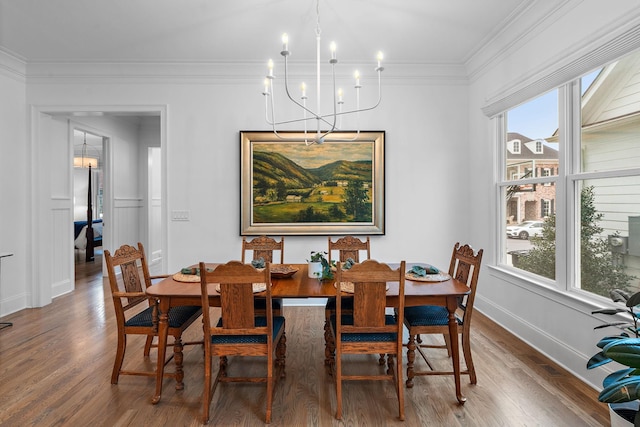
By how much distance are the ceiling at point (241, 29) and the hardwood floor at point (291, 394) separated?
112 inches

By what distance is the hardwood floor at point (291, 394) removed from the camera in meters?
2.10

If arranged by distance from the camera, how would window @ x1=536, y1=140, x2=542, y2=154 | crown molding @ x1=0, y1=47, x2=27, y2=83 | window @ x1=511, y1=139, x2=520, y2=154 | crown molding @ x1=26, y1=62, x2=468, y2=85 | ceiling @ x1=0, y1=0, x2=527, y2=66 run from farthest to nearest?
crown molding @ x1=26, y1=62, x2=468, y2=85 < crown molding @ x1=0, y1=47, x2=27, y2=83 < window @ x1=511, y1=139, x2=520, y2=154 < window @ x1=536, y1=140, x2=542, y2=154 < ceiling @ x1=0, y1=0, x2=527, y2=66

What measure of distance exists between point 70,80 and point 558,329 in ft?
17.9

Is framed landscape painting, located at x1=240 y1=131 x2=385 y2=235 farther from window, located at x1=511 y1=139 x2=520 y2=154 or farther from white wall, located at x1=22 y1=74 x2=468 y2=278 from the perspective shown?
window, located at x1=511 y1=139 x2=520 y2=154

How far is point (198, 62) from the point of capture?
4.15 metres

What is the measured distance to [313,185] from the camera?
4.25m

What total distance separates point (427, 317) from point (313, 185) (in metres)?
2.23

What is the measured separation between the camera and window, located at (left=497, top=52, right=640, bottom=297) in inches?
90.4

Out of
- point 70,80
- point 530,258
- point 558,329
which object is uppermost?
point 70,80

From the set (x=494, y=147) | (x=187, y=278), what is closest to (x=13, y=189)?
(x=187, y=278)

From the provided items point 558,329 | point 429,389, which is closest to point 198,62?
point 429,389

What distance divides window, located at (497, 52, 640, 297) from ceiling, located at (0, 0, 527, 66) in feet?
3.23

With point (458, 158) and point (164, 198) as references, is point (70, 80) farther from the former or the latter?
point (458, 158)

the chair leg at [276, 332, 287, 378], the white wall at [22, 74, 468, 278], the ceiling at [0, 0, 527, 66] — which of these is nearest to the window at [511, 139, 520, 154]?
the white wall at [22, 74, 468, 278]
